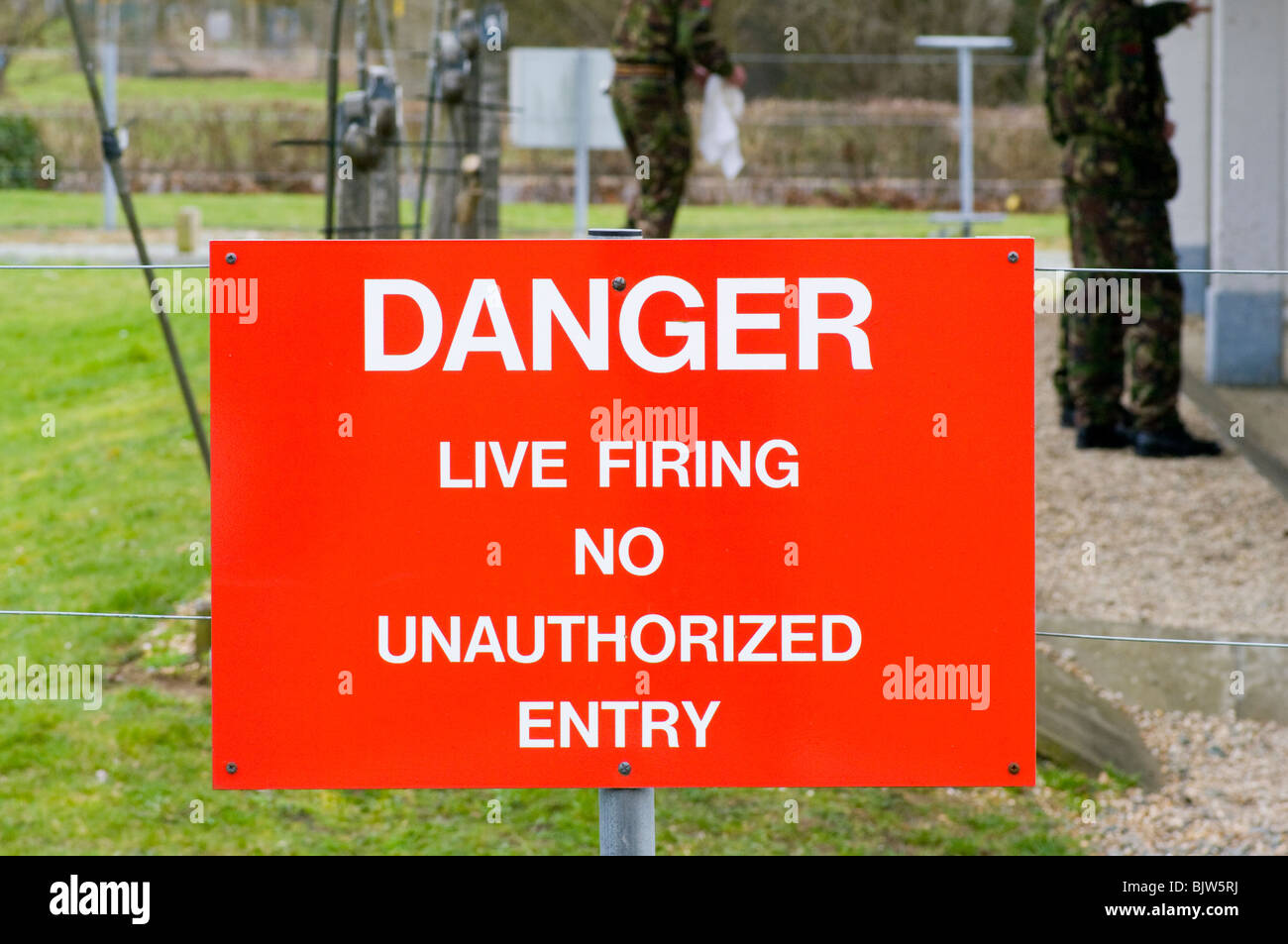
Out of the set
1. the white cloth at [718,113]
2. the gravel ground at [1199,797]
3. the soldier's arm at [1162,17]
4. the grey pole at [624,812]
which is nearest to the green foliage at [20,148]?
the white cloth at [718,113]

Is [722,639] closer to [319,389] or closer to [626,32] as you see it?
[319,389]

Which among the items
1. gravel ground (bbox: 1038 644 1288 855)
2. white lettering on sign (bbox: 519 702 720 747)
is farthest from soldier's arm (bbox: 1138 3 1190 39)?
white lettering on sign (bbox: 519 702 720 747)

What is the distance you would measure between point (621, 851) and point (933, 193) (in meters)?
15.1

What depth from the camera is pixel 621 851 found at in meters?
2.30

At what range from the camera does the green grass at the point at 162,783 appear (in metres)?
3.96

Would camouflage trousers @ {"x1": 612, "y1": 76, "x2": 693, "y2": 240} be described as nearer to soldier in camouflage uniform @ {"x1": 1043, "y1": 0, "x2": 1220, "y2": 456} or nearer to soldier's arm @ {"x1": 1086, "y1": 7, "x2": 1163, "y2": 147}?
soldier in camouflage uniform @ {"x1": 1043, "y1": 0, "x2": 1220, "y2": 456}

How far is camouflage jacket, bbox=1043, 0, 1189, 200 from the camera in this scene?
6.67 m

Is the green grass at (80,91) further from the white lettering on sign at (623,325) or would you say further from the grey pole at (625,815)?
the grey pole at (625,815)

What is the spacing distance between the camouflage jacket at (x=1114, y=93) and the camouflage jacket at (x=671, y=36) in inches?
61.1

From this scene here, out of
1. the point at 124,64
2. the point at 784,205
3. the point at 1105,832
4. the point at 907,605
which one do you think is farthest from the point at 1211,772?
the point at 124,64

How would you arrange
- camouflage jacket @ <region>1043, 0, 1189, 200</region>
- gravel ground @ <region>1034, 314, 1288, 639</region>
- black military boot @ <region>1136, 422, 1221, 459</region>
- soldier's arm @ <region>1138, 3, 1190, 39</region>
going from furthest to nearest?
black military boot @ <region>1136, 422, 1221, 459</region>, camouflage jacket @ <region>1043, 0, 1189, 200</region>, soldier's arm @ <region>1138, 3, 1190, 39</region>, gravel ground @ <region>1034, 314, 1288, 639</region>

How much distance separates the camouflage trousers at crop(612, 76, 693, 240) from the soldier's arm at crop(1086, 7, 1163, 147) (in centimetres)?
195

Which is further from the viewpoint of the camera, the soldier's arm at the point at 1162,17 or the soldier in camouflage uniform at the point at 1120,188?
the soldier in camouflage uniform at the point at 1120,188

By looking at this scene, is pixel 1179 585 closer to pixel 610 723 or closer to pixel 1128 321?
pixel 1128 321
